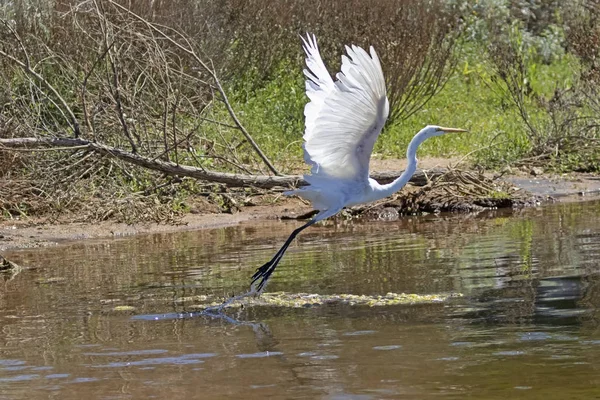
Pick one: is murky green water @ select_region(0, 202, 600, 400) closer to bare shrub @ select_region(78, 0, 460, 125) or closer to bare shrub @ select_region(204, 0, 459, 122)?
bare shrub @ select_region(78, 0, 460, 125)

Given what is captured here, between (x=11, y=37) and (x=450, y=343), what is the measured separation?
8183 millimetres

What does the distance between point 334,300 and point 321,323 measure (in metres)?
0.77

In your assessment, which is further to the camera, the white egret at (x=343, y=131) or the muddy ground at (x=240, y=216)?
the muddy ground at (x=240, y=216)

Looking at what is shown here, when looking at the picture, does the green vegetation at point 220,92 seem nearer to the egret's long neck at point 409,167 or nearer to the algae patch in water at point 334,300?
the egret's long neck at point 409,167

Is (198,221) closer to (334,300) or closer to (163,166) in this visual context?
(163,166)

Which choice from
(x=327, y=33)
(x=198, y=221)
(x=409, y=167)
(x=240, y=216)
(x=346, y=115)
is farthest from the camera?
(x=327, y=33)

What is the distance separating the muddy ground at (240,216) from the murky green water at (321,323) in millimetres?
793

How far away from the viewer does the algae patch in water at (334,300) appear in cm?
704

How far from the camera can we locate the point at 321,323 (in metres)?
6.48

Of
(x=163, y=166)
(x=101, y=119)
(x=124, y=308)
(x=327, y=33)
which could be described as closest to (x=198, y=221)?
(x=101, y=119)

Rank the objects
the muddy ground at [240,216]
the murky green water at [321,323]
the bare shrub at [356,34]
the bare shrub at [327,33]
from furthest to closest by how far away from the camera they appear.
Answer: the bare shrub at [356,34] → the bare shrub at [327,33] → the muddy ground at [240,216] → the murky green water at [321,323]

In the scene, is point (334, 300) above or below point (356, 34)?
below

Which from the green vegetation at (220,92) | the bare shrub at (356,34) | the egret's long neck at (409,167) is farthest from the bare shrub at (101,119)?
the egret's long neck at (409,167)

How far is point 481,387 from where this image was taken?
4.87 meters
